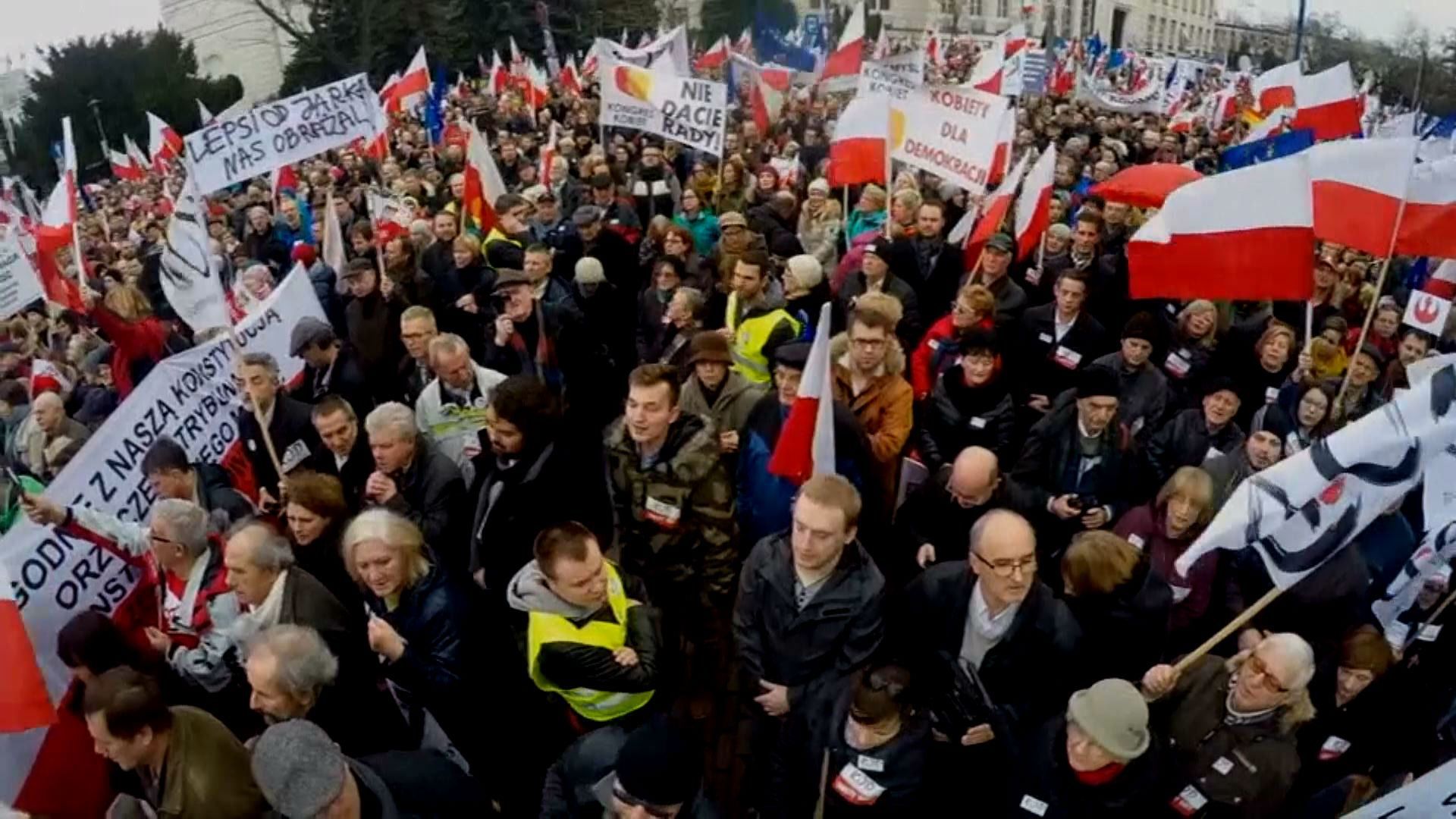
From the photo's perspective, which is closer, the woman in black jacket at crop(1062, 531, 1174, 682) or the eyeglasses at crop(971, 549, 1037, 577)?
the eyeglasses at crop(971, 549, 1037, 577)

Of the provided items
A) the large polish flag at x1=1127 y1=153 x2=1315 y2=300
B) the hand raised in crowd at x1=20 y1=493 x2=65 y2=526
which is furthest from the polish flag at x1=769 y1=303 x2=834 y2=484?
the hand raised in crowd at x1=20 y1=493 x2=65 y2=526

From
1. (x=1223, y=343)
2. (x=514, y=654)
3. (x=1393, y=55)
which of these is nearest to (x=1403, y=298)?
(x=1223, y=343)

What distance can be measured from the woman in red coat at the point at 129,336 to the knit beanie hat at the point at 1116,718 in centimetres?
542

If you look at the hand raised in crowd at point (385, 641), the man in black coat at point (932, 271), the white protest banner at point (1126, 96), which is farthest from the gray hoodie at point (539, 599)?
the white protest banner at point (1126, 96)

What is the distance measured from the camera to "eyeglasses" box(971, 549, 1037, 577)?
3004 millimetres

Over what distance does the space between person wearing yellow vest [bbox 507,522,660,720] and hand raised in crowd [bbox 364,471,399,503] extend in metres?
1.04

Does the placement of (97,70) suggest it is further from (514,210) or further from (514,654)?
(514,654)

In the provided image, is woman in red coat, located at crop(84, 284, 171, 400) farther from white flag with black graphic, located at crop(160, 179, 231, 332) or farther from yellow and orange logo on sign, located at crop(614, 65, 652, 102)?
yellow and orange logo on sign, located at crop(614, 65, 652, 102)

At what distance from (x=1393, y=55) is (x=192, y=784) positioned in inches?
Answer: 2310

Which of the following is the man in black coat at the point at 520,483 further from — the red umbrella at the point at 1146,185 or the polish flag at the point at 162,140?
the polish flag at the point at 162,140

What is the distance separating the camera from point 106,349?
6582 mm

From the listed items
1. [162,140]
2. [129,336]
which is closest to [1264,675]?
[129,336]

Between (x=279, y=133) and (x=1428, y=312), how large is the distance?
703cm

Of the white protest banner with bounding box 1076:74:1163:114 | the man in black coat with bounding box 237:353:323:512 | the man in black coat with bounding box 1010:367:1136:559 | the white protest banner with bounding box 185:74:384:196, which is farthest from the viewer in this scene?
the white protest banner with bounding box 1076:74:1163:114
